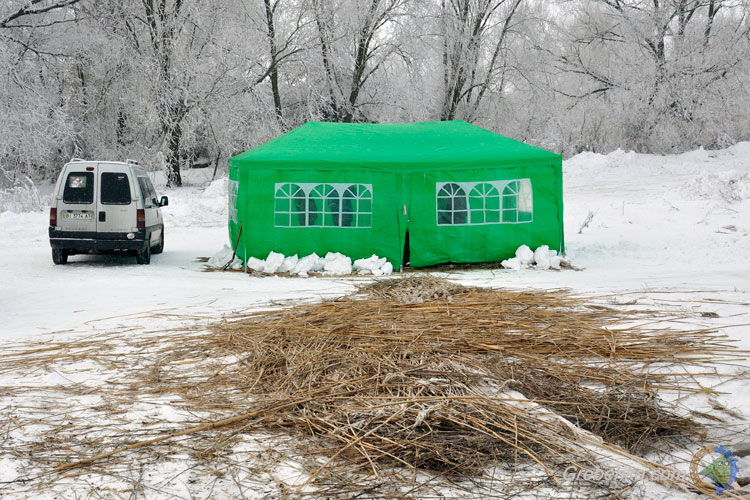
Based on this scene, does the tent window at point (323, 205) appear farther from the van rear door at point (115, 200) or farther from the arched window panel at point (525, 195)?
the arched window panel at point (525, 195)

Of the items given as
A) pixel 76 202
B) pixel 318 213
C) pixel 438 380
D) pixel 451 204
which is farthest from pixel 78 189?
pixel 438 380

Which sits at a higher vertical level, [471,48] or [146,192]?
[471,48]

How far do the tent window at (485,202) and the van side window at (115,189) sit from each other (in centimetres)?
563

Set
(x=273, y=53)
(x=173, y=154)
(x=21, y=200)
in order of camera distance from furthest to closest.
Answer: (x=273, y=53)
(x=173, y=154)
(x=21, y=200)

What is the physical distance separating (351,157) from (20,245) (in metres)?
7.95

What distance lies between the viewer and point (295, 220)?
41.7 ft

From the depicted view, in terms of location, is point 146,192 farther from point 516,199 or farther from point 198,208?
point 198,208

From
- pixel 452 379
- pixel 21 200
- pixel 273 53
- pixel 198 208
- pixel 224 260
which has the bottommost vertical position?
pixel 452 379

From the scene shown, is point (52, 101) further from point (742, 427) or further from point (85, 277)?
point (742, 427)

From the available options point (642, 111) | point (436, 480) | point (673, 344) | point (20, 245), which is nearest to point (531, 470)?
point (436, 480)

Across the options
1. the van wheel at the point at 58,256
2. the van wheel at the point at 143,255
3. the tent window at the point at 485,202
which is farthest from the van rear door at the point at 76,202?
the tent window at the point at 485,202

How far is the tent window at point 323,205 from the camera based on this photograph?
499 inches

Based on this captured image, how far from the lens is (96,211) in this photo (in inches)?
481

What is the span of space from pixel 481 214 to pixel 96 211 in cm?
694
